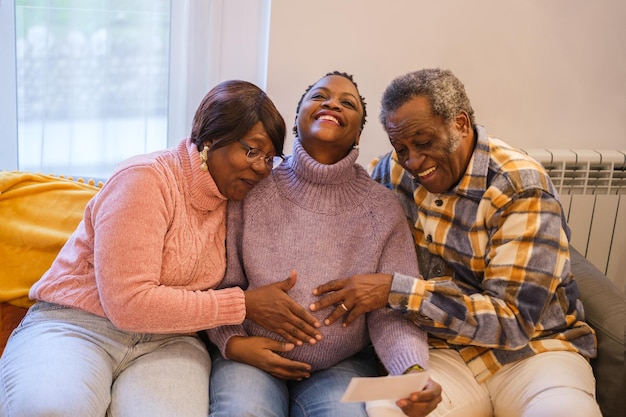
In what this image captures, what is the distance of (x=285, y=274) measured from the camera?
6.52 ft

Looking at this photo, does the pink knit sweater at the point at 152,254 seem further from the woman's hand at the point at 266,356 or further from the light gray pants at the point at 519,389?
the light gray pants at the point at 519,389

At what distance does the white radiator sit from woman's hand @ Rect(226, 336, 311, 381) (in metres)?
1.27

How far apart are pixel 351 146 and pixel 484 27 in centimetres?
86

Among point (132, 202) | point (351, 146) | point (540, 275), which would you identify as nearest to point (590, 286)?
point (540, 275)

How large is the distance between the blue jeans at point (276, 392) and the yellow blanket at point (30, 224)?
0.57m

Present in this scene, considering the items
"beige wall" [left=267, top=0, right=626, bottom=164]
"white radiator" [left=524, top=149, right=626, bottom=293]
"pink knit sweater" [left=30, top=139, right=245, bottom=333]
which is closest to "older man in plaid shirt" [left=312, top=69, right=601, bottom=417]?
"pink knit sweater" [left=30, top=139, right=245, bottom=333]

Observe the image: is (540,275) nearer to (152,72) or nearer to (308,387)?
(308,387)

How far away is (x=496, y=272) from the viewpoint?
1919 mm

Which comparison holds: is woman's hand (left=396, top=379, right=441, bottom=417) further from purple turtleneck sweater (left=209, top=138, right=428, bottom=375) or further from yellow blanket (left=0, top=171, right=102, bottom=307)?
yellow blanket (left=0, top=171, right=102, bottom=307)

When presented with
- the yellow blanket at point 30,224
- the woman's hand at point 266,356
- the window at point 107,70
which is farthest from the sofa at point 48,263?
the woman's hand at point 266,356

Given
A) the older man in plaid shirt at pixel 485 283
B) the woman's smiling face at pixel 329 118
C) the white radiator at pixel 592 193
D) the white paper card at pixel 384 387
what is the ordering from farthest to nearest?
1. the white radiator at pixel 592 193
2. the woman's smiling face at pixel 329 118
3. the older man in plaid shirt at pixel 485 283
4. the white paper card at pixel 384 387

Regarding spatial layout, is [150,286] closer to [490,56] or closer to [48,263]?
[48,263]

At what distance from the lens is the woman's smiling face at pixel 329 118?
1994 millimetres

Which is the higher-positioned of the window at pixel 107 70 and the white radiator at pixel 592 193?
the window at pixel 107 70
